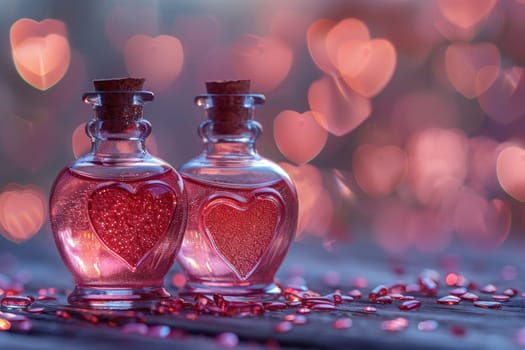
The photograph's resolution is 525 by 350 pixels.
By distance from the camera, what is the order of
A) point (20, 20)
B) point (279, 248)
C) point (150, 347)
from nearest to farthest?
point (150, 347) < point (279, 248) < point (20, 20)

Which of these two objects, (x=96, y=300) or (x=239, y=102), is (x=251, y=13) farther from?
(x=96, y=300)

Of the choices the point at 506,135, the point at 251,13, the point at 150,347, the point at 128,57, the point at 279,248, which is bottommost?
the point at 150,347

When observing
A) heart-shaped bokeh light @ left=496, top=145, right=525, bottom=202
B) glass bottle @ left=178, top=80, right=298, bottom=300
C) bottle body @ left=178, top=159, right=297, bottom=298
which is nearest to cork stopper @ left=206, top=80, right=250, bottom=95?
glass bottle @ left=178, top=80, right=298, bottom=300

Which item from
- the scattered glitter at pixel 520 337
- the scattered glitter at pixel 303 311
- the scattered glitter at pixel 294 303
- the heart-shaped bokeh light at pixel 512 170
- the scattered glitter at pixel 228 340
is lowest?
the scattered glitter at pixel 228 340

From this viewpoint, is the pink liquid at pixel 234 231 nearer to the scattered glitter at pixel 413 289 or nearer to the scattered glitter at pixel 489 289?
the scattered glitter at pixel 413 289

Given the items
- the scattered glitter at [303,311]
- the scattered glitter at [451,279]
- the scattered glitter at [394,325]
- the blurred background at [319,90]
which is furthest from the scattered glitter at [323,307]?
the blurred background at [319,90]

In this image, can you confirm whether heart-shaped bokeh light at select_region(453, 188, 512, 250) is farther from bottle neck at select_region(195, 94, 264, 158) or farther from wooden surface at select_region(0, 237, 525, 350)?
bottle neck at select_region(195, 94, 264, 158)

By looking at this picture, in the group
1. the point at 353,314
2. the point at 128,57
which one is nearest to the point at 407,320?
the point at 353,314
